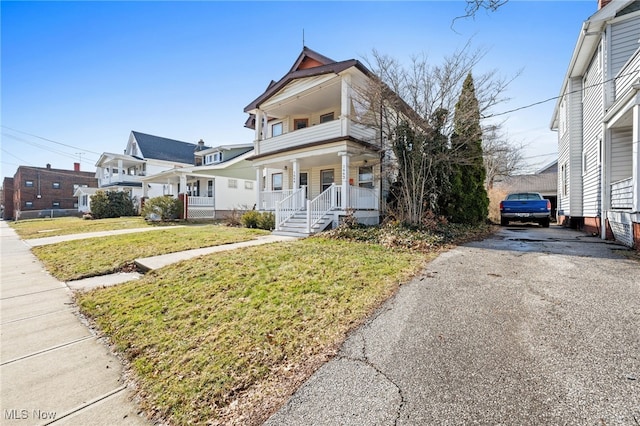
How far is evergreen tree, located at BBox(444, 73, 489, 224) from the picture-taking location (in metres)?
9.42

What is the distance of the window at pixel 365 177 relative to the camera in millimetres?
13008

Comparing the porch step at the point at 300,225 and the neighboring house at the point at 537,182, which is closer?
the porch step at the point at 300,225

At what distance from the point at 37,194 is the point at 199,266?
53.8 m

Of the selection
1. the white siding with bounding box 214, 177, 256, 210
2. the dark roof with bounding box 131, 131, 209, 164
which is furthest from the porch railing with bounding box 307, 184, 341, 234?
the dark roof with bounding box 131, 131, 209, 164

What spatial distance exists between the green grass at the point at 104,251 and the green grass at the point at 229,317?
6.32 ft

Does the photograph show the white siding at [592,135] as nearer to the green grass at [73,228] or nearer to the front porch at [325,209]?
the front porch at [325,209]

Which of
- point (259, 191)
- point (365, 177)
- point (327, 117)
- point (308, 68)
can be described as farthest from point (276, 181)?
point (308, 68)

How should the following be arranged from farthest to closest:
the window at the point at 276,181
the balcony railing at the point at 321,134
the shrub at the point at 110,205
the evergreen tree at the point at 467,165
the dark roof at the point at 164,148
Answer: the dark roof at the point at 164,148 → the shrub at the point at 110,205 → the window at the point at 276,181 → the balcony railing at the point at 321,134 → the evergreen tree at the point at 467,165

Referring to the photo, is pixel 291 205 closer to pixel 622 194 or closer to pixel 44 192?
pixel 622 194

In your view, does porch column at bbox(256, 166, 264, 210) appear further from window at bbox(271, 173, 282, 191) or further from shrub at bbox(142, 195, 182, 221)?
shrub at bbox(142, 195, 182, 221)

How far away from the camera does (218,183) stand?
71.9 ft

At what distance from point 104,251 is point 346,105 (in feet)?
31.9

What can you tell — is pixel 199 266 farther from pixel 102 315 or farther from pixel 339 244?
pixel 339 244

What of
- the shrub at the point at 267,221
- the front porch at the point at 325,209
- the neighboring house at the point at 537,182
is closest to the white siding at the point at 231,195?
the shrub at the point at 267,221
